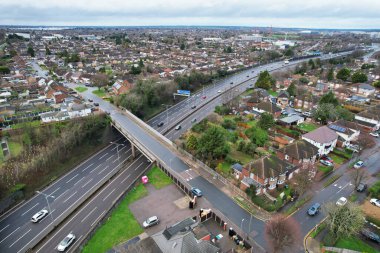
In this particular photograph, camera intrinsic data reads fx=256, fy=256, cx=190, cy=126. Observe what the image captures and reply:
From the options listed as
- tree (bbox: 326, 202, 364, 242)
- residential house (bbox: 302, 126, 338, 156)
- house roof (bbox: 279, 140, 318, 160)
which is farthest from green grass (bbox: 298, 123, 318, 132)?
tree (bbox: 326, 202, 364, 242)

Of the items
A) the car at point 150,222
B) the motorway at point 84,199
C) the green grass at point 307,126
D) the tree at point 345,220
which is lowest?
the motorway at point 84,199

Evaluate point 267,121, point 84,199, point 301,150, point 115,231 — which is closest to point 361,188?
point 301,150

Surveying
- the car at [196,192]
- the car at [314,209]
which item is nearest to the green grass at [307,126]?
the car at [314,209]

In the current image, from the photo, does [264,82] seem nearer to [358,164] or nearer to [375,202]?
[358,164]

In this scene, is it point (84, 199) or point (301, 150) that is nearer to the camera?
point (84, 199)

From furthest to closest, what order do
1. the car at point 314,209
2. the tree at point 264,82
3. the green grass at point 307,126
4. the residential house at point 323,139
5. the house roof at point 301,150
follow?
the tree at point 264,82 → the green grass at point 307,126 → the residential house at point 323,139 → the house roof at point 301,150 → the car at point 314,209

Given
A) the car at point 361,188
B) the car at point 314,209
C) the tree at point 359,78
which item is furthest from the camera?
the tree at point 359,78

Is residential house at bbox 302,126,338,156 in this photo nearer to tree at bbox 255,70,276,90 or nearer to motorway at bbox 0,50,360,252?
motorway at bbox 0,50,360,252

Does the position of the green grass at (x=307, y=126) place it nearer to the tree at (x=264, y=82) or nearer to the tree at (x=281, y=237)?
the tree at (x=264, y=82)
